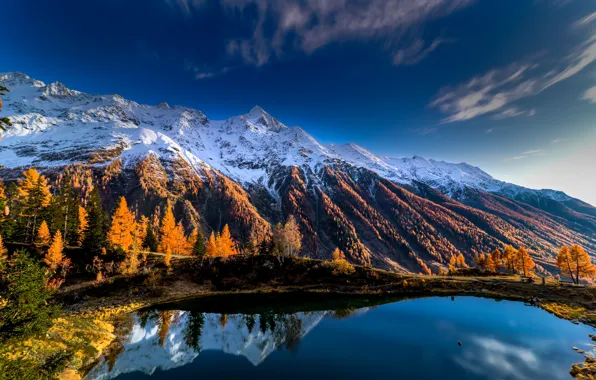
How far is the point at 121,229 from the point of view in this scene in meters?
76.6

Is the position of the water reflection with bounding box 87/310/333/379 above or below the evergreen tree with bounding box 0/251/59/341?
below

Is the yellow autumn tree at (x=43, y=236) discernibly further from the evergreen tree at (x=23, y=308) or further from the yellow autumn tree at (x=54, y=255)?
the evergreen tree at (x=23, y=308)

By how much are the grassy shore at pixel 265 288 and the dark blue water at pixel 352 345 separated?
778 centimetres

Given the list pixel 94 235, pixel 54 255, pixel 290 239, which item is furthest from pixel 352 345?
pixel 94 235

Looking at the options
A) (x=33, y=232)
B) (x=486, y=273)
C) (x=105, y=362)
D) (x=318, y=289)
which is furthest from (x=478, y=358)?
(x=33, y=232)

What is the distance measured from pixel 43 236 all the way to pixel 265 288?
60.4 m

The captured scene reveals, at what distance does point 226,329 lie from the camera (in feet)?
168

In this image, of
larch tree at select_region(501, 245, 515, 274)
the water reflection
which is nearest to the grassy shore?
the water reflection

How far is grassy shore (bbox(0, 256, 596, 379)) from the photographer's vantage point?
5855 cm

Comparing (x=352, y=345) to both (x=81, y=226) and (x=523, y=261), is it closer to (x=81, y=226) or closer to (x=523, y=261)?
(x=81, y=226)

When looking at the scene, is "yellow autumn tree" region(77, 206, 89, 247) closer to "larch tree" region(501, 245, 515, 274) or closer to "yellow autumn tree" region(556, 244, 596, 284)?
"yellow autumn tree" region(556, 244, 596, 284)

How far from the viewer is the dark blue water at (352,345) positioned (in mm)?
36281

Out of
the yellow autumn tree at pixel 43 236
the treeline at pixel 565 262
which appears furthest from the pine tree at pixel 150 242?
the treeline at pixel 565 262

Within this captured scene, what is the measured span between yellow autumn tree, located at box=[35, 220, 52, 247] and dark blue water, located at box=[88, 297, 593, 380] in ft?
121
